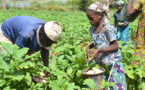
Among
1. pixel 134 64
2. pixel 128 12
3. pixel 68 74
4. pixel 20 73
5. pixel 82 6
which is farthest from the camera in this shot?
pixel 82 6

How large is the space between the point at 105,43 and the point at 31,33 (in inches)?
43.6

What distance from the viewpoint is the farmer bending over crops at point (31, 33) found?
2631 millimetres

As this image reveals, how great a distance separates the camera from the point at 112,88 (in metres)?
2.73

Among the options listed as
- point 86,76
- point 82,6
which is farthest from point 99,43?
point 82,6

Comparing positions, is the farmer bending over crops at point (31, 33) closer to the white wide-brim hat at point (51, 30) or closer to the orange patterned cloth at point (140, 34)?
the white wide-brim hat at point (51, 30)

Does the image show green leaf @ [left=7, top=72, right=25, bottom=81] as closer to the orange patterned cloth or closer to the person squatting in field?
the orange patterned cloth

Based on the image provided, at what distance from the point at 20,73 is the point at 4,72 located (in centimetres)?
19

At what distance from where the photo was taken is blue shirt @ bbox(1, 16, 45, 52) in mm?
2729

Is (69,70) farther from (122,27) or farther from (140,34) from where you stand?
(122,27)

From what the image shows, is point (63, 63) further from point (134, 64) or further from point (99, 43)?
point (134, 64)

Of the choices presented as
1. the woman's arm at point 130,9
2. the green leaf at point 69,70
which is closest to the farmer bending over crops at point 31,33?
the green leaf at point 69,70

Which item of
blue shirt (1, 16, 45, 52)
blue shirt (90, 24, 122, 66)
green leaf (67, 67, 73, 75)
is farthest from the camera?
green leaf (67, 67, 73, 75)

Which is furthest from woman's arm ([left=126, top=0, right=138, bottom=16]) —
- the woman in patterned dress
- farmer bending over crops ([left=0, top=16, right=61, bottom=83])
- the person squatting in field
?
the person squatting in field

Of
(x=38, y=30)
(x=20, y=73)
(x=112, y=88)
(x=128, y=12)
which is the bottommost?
(x=112, y=88)
